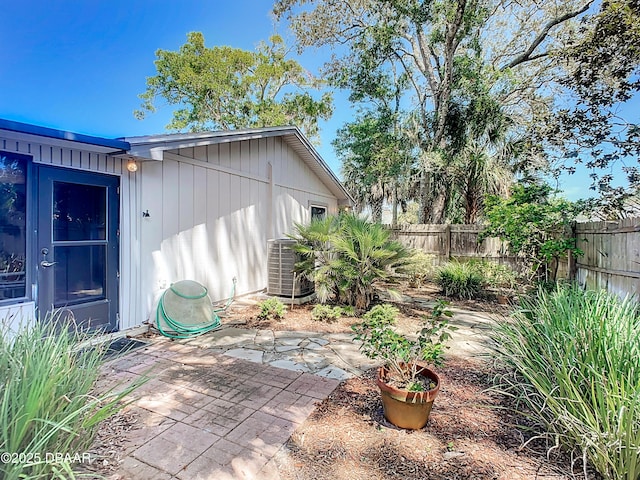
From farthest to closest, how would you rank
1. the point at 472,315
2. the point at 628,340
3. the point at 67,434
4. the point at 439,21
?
the point at 439,21, the point at 472,315, the point at 628,340, the point at 67,434

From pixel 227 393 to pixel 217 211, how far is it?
12.7 ft

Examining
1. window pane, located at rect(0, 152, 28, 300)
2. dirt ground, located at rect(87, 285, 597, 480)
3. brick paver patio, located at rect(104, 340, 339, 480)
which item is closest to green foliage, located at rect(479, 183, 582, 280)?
dirt ground, located at rect(87, 285, 597, 480)

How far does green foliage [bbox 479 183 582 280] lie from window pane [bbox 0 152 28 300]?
754cm

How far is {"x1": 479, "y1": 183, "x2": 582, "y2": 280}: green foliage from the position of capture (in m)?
5.98

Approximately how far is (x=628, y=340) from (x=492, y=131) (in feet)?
31.4

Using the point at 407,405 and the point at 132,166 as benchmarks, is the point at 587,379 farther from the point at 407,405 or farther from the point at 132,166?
the point at 132,166

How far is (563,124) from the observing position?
6559 mm

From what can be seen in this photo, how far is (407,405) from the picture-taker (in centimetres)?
229

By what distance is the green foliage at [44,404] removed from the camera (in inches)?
55.9

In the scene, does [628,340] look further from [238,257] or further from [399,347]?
[238,257]

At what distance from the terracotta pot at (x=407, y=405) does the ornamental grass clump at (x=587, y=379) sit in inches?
28.3

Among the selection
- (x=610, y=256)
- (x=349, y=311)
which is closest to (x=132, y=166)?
(x=349, y=311)

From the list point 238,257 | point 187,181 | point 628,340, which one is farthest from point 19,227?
point 628,340

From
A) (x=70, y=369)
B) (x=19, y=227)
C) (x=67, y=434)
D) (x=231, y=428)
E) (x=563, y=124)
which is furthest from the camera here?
(x=563, y=124)
